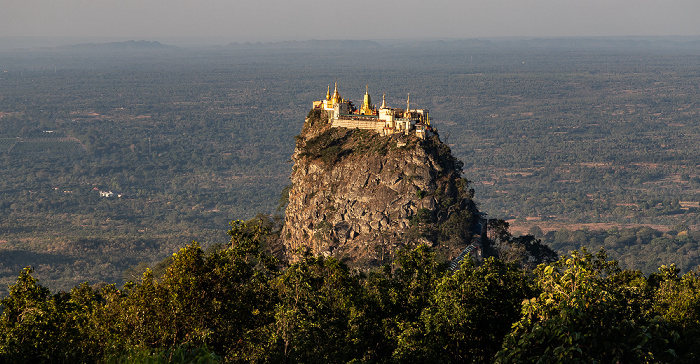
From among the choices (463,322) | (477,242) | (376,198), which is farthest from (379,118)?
(463,322)

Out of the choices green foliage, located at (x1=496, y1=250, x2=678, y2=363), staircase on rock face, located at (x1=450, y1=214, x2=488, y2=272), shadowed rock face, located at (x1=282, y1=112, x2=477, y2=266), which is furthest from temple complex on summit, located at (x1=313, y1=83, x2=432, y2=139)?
green foliage, located at (x1=496, y1=250, x2=678, y2=363)

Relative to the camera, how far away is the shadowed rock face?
6456 centimetres

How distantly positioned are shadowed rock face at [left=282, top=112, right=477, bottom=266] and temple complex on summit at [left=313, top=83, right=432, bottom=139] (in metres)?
0.76

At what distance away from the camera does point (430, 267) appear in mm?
33406

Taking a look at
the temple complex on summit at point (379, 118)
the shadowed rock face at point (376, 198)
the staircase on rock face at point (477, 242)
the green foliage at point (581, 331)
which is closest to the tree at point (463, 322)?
the green foliage at point (581, 331)

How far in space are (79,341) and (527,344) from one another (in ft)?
45.7

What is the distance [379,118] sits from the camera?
70.1 meters

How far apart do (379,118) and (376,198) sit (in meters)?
7.26

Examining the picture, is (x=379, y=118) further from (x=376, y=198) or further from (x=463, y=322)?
(x=463, y=322)

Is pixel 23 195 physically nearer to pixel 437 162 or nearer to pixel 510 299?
pixel 437 162

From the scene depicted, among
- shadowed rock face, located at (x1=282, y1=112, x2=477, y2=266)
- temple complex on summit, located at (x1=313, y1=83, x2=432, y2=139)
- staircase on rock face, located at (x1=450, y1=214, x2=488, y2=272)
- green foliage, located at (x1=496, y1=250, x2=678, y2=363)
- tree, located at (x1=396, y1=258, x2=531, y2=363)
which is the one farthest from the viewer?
temple complex on summit, located at (x1=313, y1=83, x2=432, y2=139)

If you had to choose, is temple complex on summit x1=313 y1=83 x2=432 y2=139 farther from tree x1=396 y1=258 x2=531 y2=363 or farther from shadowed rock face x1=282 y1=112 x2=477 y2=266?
tree x1=396 y1=258 x2=531 y2=363

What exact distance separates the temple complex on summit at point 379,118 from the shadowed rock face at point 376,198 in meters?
0.76

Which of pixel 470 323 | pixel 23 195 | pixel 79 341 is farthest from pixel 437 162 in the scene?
pixel 23 195
